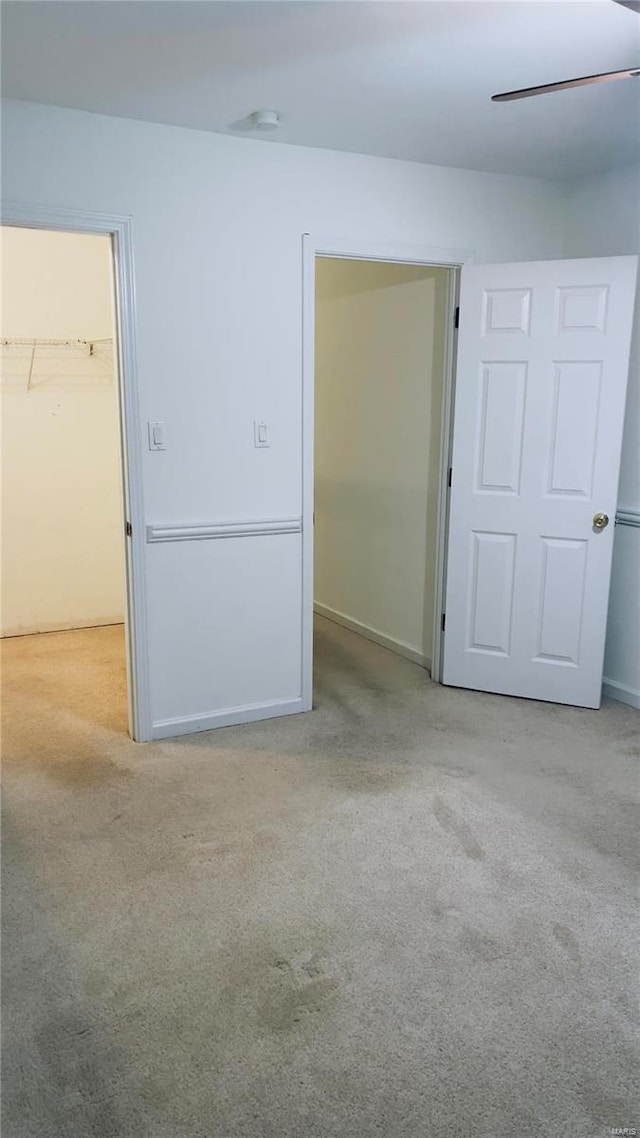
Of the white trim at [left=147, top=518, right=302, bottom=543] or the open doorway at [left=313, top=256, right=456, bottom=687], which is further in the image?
the open doorway at [left=313, top=256, right=456, bottom=687]

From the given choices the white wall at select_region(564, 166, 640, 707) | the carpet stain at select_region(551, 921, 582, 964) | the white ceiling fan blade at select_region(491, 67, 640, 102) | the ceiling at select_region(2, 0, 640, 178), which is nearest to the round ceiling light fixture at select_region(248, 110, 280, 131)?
the ceiling at select_region(2, 0, 640, 178)

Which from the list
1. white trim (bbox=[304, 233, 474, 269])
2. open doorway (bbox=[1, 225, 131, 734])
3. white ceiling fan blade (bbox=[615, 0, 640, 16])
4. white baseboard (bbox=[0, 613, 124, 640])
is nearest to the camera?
white ceiling fan blade (bbox=[615, 0, 640, 16])

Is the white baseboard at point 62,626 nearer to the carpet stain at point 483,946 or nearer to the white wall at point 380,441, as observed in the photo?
the white wall at point 380,441

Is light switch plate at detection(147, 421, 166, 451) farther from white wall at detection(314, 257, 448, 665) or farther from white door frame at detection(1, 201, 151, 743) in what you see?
white wall at detection(314, 257, 448, 665)

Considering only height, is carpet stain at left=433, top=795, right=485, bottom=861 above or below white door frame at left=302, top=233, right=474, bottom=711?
below

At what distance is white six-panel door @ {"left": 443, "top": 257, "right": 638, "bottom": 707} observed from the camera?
3404 mm

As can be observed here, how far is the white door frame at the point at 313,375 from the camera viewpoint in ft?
10.7

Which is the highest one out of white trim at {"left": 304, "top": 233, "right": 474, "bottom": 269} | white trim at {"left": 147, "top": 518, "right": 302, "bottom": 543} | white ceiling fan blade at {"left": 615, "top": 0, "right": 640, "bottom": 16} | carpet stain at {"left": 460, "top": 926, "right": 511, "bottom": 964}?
white ceiling fan blade at {"left": 615, "top": 0, "right": 640, "bottom": 16}

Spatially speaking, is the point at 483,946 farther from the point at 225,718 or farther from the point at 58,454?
the point at 58,454

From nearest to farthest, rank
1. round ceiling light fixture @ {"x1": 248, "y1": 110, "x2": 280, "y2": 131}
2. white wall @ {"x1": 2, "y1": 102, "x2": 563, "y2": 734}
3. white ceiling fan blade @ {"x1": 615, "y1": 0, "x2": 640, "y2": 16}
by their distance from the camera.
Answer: white ceiling fan blade @ {"x1": 615, "y1": 0, "x2": 640, "y2": 16} < round ceiling light fixture @ {"x1": 248, "y1": 110, "x2": 280, "y2": 131} < white wall @ {"x1": 2, "y1": 102, "x2": 563, "y2": 734}

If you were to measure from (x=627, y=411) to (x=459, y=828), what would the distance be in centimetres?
215

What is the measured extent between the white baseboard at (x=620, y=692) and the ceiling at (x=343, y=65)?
7.80ft

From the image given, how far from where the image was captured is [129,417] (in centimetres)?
301

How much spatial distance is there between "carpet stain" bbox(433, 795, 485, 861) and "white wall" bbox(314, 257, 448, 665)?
4.96 ft
